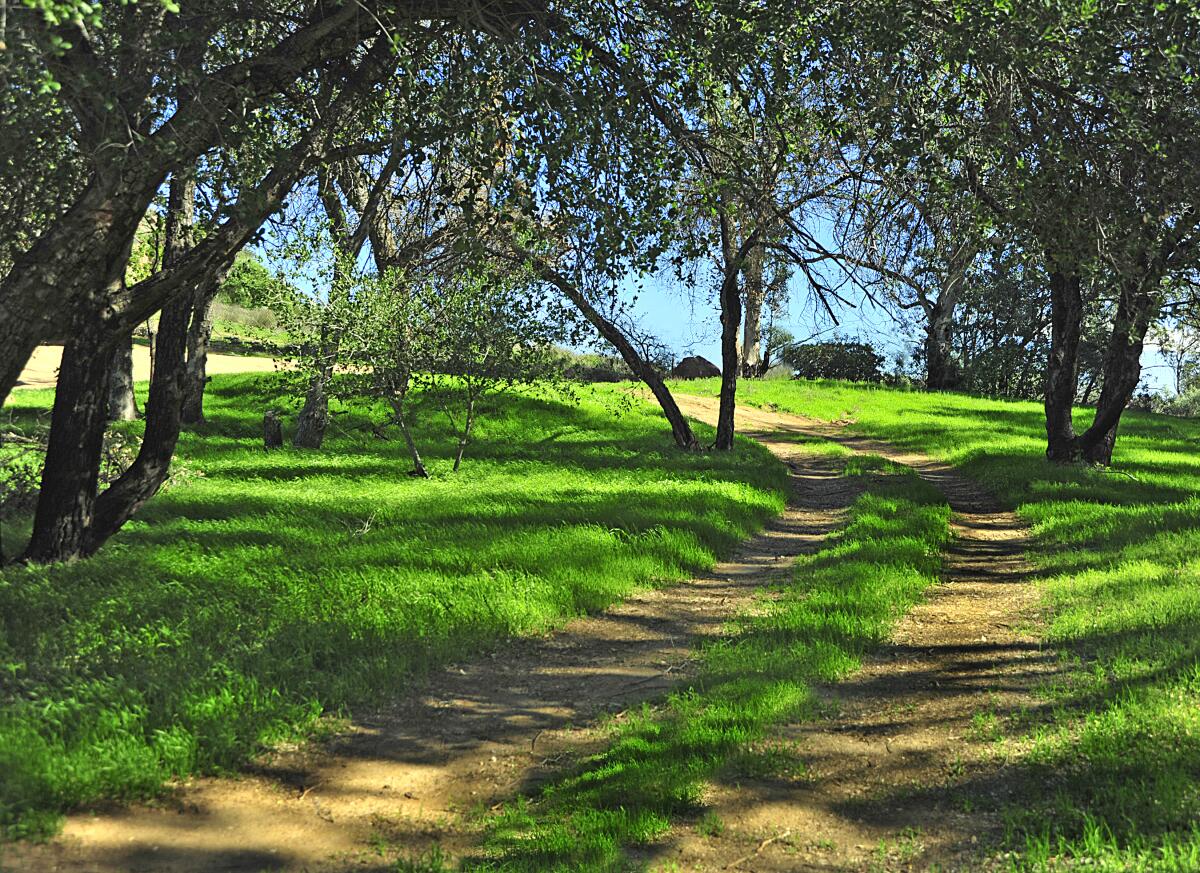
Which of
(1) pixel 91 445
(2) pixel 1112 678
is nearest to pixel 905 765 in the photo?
(2) pixel 1112 678

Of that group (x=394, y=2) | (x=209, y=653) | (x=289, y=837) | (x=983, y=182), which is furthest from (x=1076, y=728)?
(x=983, y=182)

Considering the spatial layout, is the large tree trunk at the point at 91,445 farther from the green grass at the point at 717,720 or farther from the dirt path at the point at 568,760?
the green grass at the point at 717,720

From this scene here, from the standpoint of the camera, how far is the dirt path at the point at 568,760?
175 inches

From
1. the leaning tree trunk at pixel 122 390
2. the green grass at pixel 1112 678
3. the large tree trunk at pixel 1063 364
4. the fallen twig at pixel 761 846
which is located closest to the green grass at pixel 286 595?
the fallen twig at pixel 761 846

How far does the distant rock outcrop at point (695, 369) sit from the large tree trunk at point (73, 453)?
4004 centimetres

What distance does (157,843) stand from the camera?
4.47m

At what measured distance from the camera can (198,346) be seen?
1541cm

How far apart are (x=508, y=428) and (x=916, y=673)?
55.7 ft

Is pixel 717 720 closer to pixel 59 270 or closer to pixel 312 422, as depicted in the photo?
pixel 59 270

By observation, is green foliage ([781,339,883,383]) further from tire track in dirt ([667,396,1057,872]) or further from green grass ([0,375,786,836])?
tire track in dirt ([667,396,1057,872])

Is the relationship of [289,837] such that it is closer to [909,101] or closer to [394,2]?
[394,2]

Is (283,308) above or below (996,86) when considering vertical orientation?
below

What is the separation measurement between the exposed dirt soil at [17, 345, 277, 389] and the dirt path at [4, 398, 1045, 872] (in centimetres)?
2594

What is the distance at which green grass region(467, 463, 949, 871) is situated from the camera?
461cm
